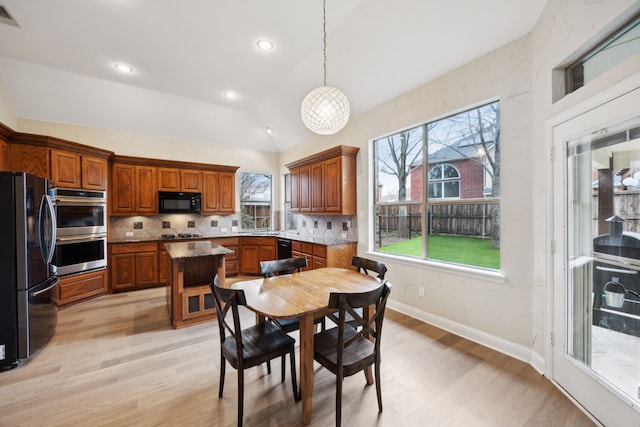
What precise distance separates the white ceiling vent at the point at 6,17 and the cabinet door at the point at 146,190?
7.52ft

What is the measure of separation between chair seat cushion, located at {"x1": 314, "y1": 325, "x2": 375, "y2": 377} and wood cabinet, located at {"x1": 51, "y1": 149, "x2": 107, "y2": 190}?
4398mm

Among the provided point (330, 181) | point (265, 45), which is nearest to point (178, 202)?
point (330, 181)

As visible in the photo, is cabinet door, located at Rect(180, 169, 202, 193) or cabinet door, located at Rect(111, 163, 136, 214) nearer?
cabinet door, located at Rect(111, 163, 136, 214)

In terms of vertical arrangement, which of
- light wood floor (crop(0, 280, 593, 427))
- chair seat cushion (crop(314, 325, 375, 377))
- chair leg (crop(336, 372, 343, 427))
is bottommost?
light wood floor (crop(0, 280, 593, 427))

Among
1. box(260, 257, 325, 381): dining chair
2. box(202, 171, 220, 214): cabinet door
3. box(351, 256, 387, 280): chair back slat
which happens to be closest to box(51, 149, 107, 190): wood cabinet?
box(202, 171, 220, 214): cabinet door

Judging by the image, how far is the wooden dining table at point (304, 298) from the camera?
1.64 m

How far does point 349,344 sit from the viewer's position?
1749 mm

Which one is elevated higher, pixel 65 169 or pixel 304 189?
pixel 65 169

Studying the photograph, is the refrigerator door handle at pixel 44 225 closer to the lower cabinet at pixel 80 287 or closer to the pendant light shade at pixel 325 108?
the lower cabinet at pixel 80 287

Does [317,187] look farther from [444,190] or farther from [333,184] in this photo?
[444,190]

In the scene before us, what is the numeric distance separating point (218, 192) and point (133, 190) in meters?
1.51

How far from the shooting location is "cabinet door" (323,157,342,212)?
166 inches

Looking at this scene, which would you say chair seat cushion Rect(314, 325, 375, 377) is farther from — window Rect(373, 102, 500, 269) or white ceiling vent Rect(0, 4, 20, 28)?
white ceiling vent Rect(0, 4, 20, 28)

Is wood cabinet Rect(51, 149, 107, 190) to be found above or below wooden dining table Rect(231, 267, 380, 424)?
above
